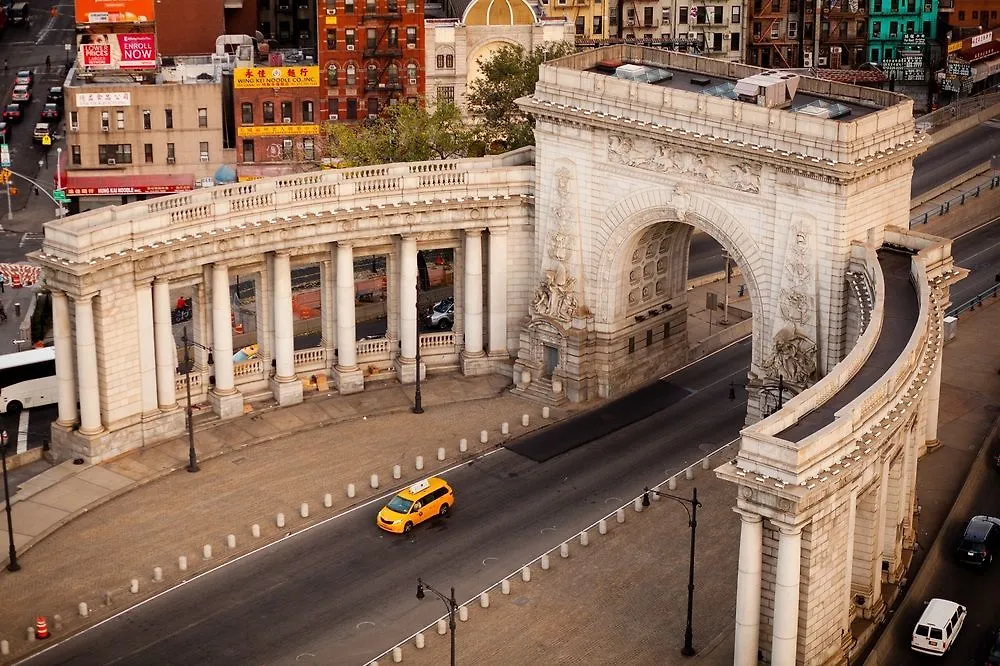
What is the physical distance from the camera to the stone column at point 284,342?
400ft

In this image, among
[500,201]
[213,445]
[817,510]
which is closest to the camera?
[817,510]

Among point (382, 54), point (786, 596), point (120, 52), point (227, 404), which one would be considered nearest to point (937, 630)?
point (786, 596)

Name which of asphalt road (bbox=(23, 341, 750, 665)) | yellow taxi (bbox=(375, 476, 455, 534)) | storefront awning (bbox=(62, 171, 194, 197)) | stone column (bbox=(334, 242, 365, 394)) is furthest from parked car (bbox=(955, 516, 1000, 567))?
storefront awning (bbox=(62, 171, 194, 197))

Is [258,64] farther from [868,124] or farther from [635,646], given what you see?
[635,646]

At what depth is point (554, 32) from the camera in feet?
579

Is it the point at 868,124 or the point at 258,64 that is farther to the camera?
the point at 258,64

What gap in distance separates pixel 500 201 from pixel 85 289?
93.9ft

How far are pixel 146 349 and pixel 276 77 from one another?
61.8m

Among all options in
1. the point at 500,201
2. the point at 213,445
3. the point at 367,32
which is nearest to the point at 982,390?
the point at 500,201

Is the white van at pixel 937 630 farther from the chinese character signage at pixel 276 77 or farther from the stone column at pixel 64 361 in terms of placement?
the chinese character signage at pixel 276 77

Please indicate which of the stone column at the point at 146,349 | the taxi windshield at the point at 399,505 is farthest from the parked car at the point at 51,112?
the taxi windshield at the point at 399,505

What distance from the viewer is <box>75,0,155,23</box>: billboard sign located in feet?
569

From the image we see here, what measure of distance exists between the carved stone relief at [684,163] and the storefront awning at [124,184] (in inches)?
2490

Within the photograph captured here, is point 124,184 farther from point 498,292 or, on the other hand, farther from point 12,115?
point 498,292
